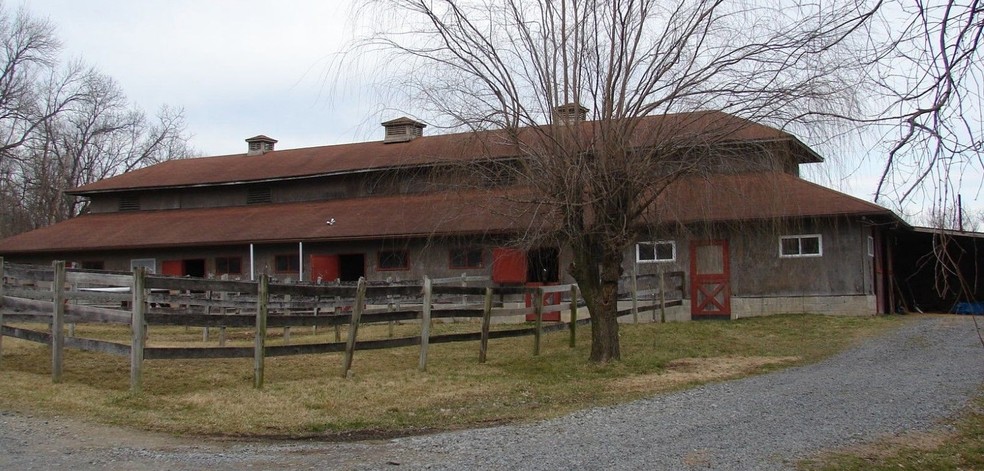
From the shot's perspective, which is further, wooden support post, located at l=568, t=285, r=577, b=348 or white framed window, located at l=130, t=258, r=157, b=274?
white framed window, located at l=130, t=258, r=157, b=274

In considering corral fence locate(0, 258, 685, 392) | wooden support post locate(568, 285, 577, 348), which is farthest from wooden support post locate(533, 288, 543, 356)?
wooden support post locate(568, 285, 577, 348)

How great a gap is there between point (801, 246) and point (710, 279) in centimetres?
240

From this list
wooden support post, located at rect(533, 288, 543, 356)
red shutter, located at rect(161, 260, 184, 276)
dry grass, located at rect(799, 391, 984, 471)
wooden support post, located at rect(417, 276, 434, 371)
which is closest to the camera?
dry grass, located at rect(799, 391, 984, 471)

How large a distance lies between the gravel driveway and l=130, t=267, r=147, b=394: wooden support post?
1575mm

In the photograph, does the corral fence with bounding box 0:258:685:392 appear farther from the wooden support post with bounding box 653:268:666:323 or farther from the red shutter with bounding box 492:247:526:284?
the red shutter with bounding box 492:247:526:284

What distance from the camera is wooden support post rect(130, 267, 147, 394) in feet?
34.2

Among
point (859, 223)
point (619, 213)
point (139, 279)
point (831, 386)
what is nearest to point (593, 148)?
point (619, 213)

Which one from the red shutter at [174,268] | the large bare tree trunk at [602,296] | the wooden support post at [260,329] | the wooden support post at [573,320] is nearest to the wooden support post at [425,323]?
the large bare tree trunk at [602,296]

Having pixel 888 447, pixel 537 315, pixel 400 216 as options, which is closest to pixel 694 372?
pixel 537 315

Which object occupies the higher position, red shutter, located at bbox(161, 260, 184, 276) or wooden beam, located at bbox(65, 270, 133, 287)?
red shutter, located at bbox(161, 260, 184, 276)

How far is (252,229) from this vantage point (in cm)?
2719

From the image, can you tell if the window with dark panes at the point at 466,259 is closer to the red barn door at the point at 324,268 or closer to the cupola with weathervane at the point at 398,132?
A: the red barn door at the point at 324,268

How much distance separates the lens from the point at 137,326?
34.2 feet

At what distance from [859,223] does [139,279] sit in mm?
17141
